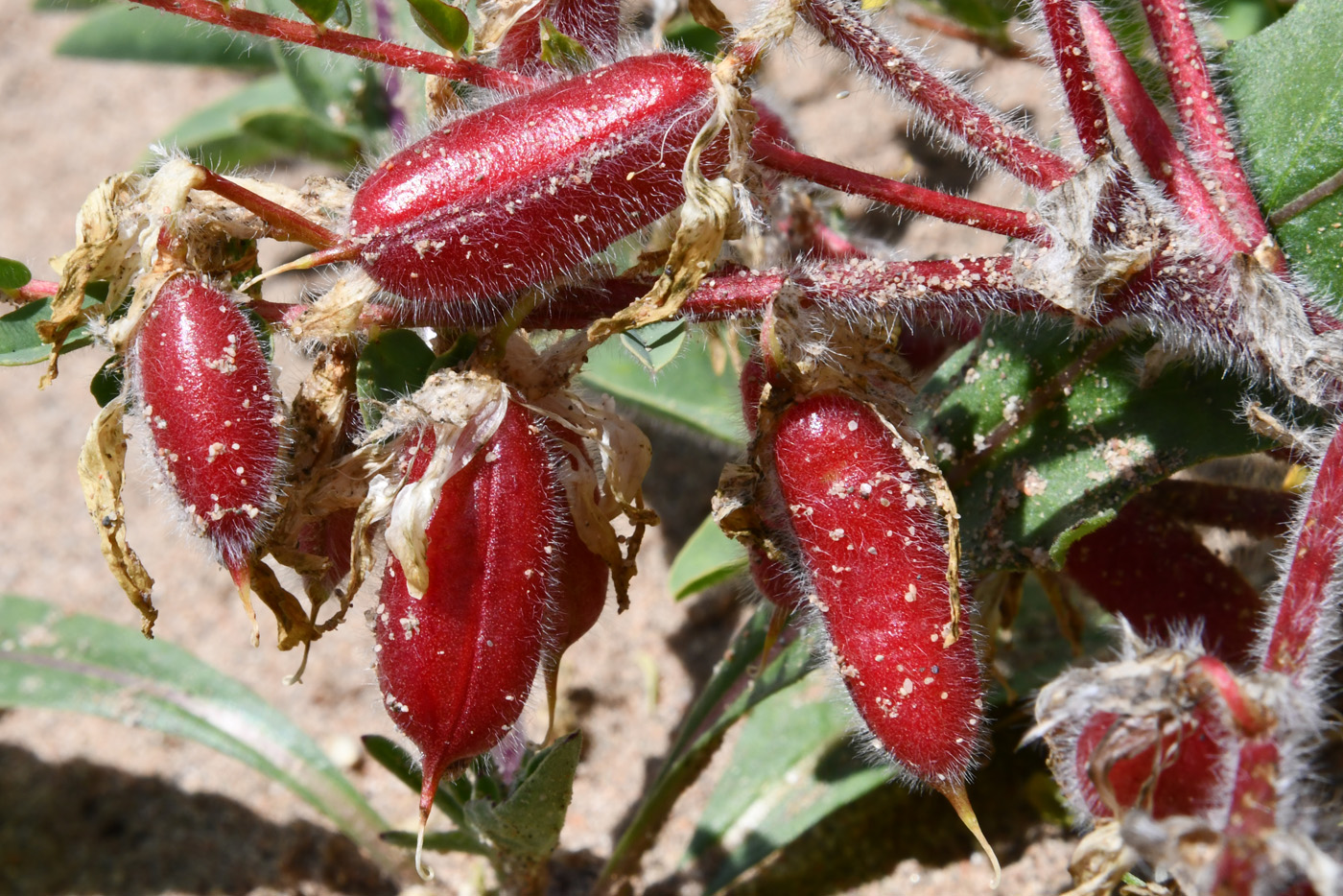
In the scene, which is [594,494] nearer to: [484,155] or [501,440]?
[501,440]

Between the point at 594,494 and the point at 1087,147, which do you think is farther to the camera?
the point at 594,494

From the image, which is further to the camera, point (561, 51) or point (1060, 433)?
point (1060, 433)

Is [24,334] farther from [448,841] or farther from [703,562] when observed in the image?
[703,562]

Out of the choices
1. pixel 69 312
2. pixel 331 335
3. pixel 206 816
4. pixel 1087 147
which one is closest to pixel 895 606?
pixel 1087 147

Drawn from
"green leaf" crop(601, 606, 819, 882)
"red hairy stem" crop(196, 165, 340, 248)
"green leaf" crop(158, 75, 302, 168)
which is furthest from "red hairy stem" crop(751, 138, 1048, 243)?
"green leaf" crop(158, 75, 302, 168)

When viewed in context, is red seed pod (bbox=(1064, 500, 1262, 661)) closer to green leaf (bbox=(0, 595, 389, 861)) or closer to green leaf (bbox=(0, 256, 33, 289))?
green leaf (bbox=(0, 595, 389, 861))

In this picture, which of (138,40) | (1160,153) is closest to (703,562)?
(1160,153)

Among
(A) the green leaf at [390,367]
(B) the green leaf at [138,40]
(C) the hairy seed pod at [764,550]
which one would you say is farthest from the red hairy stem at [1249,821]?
(B) the green leaf at [138,40]
